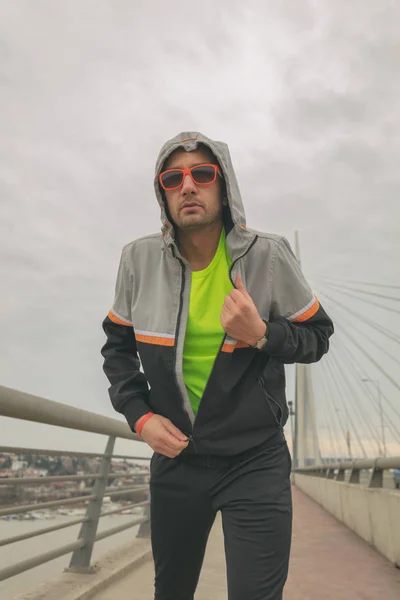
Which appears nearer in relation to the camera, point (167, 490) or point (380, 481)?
point (167, 490)

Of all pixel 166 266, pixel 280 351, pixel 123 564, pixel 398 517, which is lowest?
pixel 123 564

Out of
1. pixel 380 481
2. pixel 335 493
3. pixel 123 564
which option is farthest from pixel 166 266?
pixel 335 493

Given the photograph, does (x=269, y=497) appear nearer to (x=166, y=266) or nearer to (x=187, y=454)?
(x=187, y=454)

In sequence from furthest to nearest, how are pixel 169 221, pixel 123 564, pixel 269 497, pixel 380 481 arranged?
pixel 380 481, pixel 123 564, pixel 169 221, pixel 269 497

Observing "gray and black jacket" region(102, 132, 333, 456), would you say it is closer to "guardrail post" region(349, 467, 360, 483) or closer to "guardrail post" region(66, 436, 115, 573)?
"guardrail post" region(66, 436, 115, 573)

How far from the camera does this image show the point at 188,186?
2.03 metres

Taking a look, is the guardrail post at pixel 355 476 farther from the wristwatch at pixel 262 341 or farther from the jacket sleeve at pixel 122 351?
the wristwatch at pixel 262 341

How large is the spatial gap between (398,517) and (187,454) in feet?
11.2

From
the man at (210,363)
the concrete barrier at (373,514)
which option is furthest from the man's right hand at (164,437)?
the concrete barrier at (373,514)

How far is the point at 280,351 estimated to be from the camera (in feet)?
6.04

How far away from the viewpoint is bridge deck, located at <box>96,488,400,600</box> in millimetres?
3797

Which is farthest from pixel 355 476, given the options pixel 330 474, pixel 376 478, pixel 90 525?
pixel 90 525

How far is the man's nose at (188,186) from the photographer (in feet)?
6.65

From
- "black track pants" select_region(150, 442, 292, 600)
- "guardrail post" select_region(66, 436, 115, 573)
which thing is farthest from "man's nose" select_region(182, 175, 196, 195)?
"guardrail post" select_region(66, 436, 115, 573)
